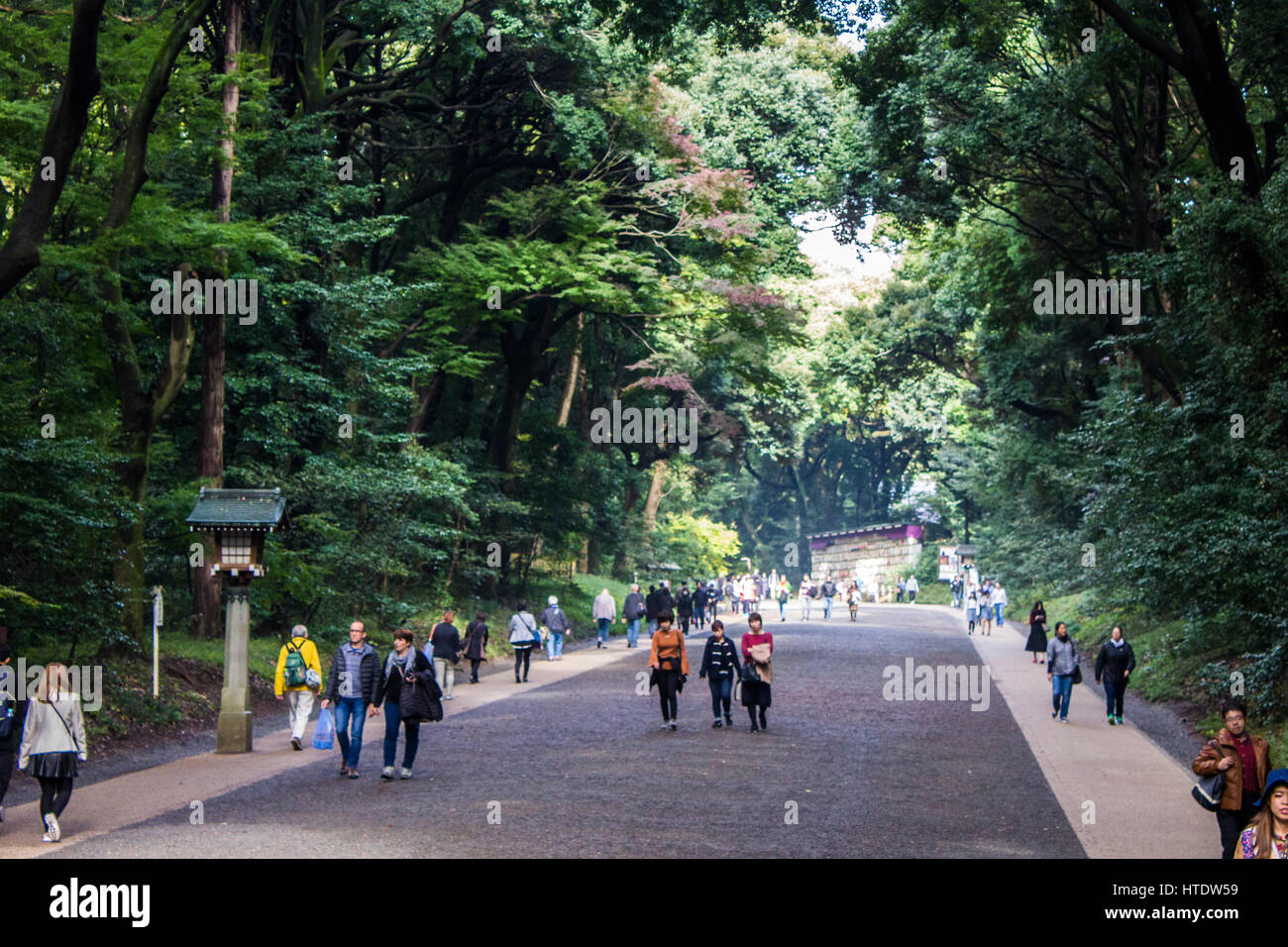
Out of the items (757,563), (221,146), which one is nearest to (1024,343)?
(221,146)

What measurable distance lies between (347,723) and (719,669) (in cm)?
623

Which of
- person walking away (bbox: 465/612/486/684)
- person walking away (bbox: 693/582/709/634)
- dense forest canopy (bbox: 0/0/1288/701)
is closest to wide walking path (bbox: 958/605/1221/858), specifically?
dense forest canopy (bbox: 0/0/1288/701)

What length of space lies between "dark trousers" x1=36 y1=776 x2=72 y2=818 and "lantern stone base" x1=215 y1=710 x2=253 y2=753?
537 cm

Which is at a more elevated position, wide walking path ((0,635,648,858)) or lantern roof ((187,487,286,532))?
lantern roof ((187,487,286,532))

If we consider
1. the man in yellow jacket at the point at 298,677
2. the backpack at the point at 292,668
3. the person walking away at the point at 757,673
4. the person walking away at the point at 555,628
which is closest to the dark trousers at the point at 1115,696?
the person walking away at the point at 757,673

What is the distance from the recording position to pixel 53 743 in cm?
1054

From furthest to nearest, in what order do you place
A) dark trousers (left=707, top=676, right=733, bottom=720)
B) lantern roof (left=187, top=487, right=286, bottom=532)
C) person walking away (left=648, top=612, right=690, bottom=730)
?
dark trousers (left=707, top=676, right=733, bottom=720) → person walking away (left=648, top=612, right=690, bottom=730) → lantern roof (left=187, top=487, right=286, bottom=532)

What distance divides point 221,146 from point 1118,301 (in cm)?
1678

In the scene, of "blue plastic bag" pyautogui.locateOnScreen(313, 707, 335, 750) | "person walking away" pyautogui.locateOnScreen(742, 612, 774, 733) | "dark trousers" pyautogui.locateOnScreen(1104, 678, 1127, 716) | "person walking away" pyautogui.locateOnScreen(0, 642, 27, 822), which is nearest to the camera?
"person walking away" pyautogui.locateOnScreen(0, 642, 27, 822)

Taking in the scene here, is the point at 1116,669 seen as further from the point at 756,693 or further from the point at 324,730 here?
the point at 324,730

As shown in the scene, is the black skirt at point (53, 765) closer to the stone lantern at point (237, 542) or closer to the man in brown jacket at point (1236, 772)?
the stone lantern at point (237, 542)

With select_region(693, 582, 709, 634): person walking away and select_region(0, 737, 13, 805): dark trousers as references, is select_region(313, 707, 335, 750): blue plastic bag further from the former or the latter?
select_region(693, 582, 709, 634): person walking away

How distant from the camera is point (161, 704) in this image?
57.6 ft

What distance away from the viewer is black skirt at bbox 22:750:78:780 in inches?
408
